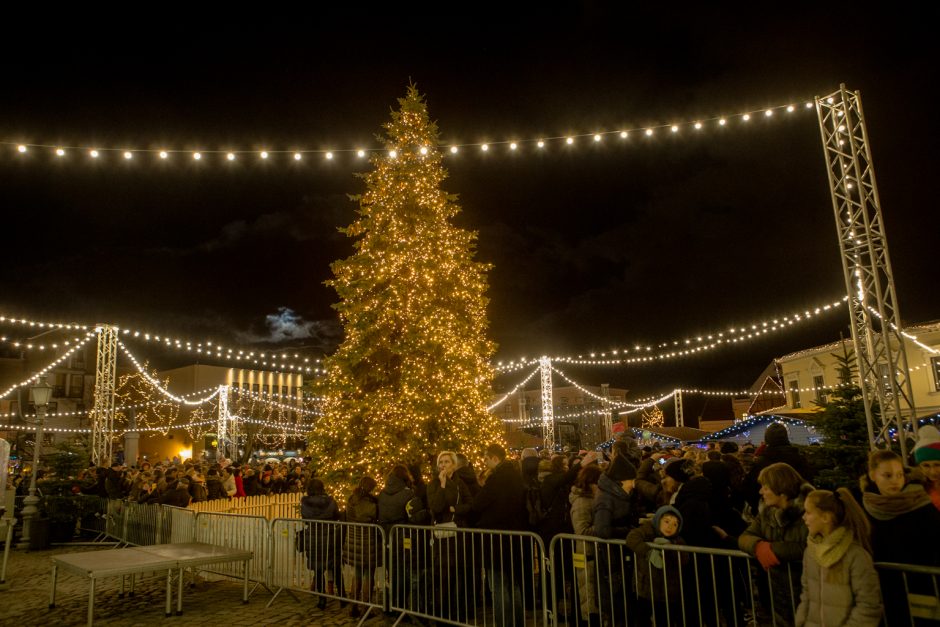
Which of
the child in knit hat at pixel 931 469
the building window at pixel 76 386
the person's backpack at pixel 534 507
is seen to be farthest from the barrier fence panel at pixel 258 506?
the building window at pixel 76 386

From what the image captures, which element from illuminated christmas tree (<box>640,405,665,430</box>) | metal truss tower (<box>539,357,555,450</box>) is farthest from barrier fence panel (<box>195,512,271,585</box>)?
illuminated christmas tree (<box>640,405,665,430</box>)

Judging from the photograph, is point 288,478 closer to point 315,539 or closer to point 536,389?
point 315,539

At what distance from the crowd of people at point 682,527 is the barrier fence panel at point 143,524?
15.8ft

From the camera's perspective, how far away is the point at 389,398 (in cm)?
1272

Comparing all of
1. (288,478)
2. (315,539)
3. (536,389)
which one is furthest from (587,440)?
(315,539)

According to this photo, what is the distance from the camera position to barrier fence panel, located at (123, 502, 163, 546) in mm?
11375

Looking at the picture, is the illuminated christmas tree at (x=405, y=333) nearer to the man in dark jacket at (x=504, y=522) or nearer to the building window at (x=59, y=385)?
the man in dark jacket at (x=504, y=522)

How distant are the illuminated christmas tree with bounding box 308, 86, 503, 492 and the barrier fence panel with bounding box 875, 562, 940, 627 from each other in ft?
29.8

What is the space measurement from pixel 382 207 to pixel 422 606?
9034 mm

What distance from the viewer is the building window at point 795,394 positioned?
31.3 meters

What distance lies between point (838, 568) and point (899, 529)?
1.73ft

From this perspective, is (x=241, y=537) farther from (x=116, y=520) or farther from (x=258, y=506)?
(x=116, y=520)

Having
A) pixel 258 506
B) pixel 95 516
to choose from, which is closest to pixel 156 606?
pixel 258 506

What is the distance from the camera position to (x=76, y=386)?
47375 millimetres
